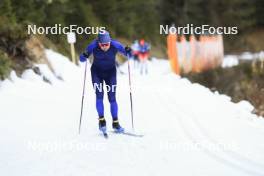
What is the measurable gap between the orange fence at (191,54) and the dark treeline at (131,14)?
18.3 feet

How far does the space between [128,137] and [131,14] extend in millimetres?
35167

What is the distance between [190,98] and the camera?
14969mm

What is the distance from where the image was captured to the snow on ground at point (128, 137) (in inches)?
308

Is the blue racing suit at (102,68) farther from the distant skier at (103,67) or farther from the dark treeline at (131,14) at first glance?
the dark treeline at (131,14)

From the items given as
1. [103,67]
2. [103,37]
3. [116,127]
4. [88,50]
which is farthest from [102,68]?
[116,127]

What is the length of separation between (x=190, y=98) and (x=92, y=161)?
723cm

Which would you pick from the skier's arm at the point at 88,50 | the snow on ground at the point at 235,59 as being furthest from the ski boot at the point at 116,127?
the snow on ground at the point at 235,59

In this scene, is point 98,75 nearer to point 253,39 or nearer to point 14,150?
point 14,150

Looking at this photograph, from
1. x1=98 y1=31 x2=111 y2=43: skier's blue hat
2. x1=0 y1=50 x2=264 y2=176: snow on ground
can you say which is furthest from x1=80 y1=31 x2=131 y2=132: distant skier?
x1=0 y1=50 x2=264 y2=176: snow on ground

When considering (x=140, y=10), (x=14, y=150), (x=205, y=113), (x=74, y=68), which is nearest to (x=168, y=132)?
(x=205, y=113)

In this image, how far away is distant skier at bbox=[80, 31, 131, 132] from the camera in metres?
9.84

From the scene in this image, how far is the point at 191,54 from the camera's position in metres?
27.5

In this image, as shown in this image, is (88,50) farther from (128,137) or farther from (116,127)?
(128,137)

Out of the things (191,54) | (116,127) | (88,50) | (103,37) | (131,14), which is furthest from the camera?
(131,14)
